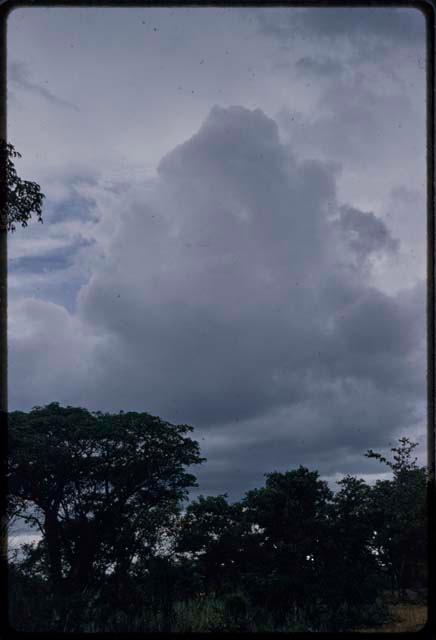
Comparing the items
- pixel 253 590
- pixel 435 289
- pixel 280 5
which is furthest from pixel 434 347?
pixel 253 590

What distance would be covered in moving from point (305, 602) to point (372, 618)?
1.44 meters

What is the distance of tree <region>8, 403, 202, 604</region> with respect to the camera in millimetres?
14336

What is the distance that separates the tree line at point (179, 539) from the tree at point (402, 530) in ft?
0.09

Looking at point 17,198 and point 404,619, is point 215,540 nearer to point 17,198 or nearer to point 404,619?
point 404,619

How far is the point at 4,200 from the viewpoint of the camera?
8.91m

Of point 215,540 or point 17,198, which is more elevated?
point 17,198

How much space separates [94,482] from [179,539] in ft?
9.19

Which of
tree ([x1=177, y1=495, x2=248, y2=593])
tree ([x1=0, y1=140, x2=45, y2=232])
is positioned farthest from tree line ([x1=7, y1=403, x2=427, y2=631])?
tree ([x1=0, y1=140, x2=45, y2=232])

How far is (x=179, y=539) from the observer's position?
1430 centimetres

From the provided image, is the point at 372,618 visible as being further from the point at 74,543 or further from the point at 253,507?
the point at 74,543

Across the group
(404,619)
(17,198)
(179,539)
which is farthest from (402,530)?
(17,198)

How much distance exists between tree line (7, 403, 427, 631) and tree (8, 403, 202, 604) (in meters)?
0.03

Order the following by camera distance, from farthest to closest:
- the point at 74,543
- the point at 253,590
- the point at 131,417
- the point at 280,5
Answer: the point at 131,417, the point at 74,543, the point at 253,590, the point at 280,5

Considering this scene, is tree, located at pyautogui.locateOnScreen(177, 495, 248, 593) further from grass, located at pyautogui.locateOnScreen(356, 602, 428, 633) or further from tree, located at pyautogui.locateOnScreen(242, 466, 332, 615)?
grass, located at pyautogui.locateOnScreen(356, 602, 428, 633)
